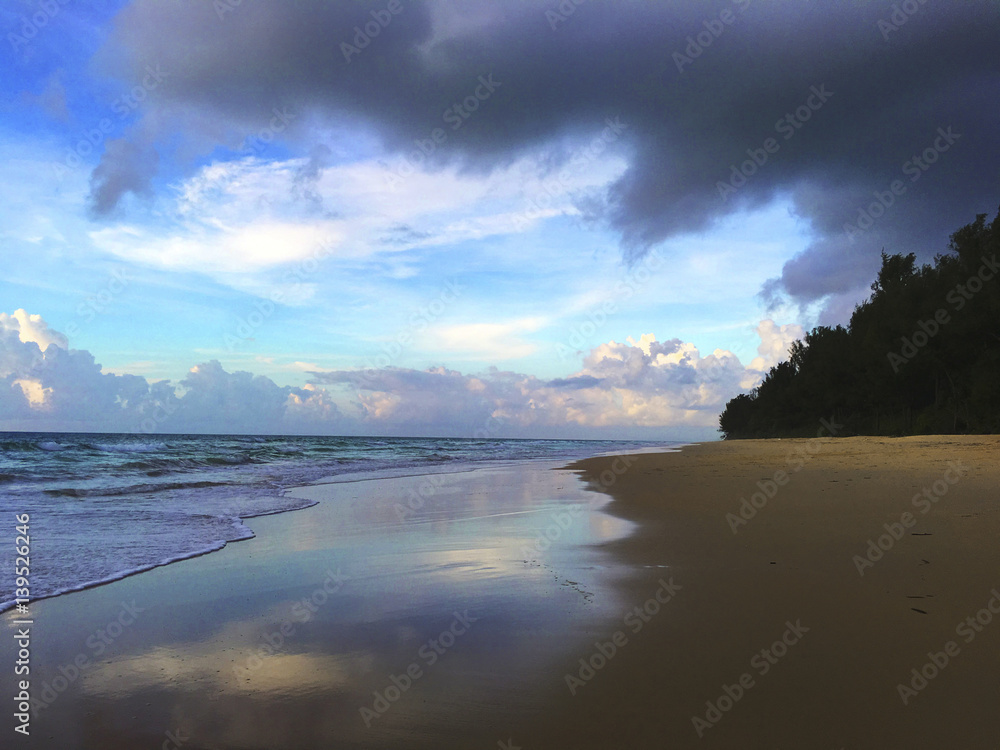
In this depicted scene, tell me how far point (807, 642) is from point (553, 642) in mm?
1586

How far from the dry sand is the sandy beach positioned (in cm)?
2

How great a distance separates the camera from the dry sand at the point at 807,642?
280cm

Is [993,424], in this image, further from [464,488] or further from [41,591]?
[41,591]

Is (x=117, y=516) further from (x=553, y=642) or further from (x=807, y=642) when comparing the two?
(x=807, y=642)

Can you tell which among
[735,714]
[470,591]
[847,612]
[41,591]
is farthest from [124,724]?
[847,612]

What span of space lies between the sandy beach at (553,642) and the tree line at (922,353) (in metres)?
30.8

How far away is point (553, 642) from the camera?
13.0 ft

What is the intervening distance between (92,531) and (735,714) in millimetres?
9177

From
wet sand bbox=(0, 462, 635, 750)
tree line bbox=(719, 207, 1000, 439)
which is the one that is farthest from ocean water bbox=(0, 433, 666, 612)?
tree line bbox=(719, 207, 1000, 439)

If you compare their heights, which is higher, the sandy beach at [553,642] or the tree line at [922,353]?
the tree line at [922,353]

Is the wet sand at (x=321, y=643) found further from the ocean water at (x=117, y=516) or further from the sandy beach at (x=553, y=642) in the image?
the ocean water at (x=117, y=516)

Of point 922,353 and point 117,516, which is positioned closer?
point 117,516

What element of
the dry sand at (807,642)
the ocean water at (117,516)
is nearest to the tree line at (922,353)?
the dry sand at (807,642)

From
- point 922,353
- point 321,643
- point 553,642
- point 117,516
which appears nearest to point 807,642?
point 553,642
